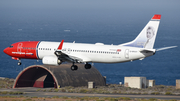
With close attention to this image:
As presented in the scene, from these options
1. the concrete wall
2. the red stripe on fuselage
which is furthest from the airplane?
the concrete wall

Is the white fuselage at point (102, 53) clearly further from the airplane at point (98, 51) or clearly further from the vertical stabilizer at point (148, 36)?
the vertical stabilizer at point (148, 36)

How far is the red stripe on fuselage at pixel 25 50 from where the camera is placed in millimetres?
Result: 82625

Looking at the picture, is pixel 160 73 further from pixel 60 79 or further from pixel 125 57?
pixel 125 57

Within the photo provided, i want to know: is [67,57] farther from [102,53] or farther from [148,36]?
[148,36]

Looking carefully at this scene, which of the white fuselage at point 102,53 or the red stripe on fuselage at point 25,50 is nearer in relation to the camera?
the white fuselage at point 102,53

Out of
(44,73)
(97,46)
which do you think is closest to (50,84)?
(44,73)

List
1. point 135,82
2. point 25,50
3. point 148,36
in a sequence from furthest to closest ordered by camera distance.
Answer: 1. point 135,82
2. point 25,50
3. point 148,36

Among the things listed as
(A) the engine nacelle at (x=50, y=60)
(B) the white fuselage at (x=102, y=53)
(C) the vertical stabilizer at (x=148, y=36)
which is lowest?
(A) the engine nacelle at (x=50, y=60)

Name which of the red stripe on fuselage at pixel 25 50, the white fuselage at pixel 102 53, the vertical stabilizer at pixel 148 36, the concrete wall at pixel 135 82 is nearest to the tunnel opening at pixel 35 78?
the concrete wall at pixel 135 82

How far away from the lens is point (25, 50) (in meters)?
83.3

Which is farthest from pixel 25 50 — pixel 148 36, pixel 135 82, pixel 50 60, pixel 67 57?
pixel 135 82

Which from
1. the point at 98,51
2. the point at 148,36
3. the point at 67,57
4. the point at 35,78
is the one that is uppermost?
the point at 148,36

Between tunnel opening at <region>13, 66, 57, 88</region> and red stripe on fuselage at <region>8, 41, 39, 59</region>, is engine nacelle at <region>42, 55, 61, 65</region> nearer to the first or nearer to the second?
red stripe on fuselage at <region>8, 41, 39, 59</region>

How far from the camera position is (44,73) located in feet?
400
